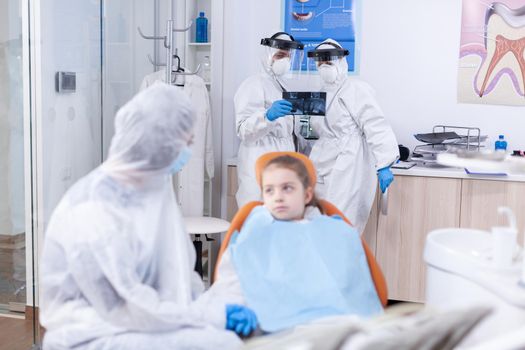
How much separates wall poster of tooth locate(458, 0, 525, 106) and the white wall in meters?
0.04

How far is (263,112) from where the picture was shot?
318 cm

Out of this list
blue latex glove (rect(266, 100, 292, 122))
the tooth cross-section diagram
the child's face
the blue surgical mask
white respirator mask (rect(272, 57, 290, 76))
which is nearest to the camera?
the blue surgical mask

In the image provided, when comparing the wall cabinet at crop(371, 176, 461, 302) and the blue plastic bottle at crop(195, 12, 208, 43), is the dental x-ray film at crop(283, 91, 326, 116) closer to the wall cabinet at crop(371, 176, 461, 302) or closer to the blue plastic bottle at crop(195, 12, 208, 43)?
the wall cabinet at crop(371, 176, 461, 302)

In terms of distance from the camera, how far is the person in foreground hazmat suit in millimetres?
1590

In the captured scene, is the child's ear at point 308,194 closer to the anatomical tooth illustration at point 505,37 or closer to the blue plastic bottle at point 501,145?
the blue plastic bottle at point 501,145

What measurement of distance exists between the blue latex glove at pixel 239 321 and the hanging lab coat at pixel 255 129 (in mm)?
1448

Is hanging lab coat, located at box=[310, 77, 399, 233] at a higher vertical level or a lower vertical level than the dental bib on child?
higher

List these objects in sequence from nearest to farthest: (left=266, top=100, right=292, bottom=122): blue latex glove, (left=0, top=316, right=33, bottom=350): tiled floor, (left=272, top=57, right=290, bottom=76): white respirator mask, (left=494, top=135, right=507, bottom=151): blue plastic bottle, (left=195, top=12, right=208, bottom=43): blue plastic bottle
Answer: (left=0, top=316, right=33, bottom=350): tiled floor < (left=266, top=100, right=292, bottom=122): blue latex glove < (left=272, top=57, right=290, bottom=76): white respirator mask < (left=494, top=135, right=507, bottom=151): blue plastic bottle < (left=195, top=12, right=208, bottom=43): blue plastic bottle

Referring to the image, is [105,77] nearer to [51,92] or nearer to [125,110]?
[51,92]

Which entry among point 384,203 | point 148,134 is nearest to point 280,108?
point 384,203

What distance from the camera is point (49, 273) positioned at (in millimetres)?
1636

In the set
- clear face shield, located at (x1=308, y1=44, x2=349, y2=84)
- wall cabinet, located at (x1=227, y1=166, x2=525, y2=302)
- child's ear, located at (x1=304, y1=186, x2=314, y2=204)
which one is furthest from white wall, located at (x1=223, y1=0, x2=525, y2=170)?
child's ear, located at (x1=304, y1=186, x2=314, y2=204)

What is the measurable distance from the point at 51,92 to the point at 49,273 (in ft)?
4.69

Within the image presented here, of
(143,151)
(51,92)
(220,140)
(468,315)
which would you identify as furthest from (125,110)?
(220,140)
